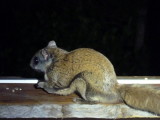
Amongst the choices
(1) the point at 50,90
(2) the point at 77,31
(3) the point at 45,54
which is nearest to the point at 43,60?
(3) the point at 45,54

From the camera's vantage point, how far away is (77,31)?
26.4 ft

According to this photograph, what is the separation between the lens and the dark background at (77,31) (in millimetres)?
7961

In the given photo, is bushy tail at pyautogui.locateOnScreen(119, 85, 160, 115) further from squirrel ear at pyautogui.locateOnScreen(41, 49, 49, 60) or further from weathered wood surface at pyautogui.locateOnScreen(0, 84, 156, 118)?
squirrel ear at pyautogui.locateOnScreen(41, 49, 49, 60)

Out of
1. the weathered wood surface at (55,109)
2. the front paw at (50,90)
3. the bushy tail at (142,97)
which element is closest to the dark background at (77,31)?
the front paw at (50,90)

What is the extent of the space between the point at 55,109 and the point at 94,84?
407mm

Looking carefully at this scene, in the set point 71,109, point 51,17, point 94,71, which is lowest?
point 71,109

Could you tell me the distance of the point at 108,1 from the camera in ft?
28.7

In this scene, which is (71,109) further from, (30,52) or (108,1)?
(108,1)

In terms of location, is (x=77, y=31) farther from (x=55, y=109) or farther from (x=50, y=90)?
(x=55, y=109)

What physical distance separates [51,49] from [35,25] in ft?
11.5

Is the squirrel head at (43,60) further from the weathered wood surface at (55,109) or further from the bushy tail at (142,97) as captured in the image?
the bushy tail at (142,97)

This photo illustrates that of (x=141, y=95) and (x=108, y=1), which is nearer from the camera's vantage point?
(x=141, y=95)

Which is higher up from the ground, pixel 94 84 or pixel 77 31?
pixel 77 31

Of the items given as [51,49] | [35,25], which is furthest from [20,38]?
[51,49]
